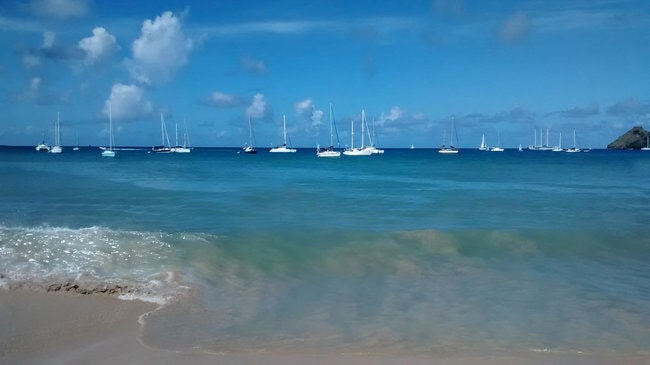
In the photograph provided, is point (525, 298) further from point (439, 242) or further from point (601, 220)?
point (601, 220)

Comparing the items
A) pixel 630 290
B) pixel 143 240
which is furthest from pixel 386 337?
pixel 143 240

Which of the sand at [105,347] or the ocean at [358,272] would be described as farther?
the ocean at [358,272]

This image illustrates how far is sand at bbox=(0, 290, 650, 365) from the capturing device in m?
7.23

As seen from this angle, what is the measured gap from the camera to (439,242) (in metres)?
15.7

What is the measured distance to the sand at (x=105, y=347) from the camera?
23.7 ft

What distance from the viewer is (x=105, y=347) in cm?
763

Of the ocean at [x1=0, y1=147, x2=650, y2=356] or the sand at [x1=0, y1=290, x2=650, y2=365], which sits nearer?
the sand at [x1=0, y1=290, x2=650, y2=365]

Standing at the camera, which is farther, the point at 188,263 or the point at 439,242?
the point at 439,242

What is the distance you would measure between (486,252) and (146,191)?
24.4 metres

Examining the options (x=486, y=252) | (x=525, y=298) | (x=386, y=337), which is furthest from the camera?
(x=486, y=252)

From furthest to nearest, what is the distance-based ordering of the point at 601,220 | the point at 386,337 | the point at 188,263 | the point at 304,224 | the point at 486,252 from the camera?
1. the point at 601,220
2. the point at 304,224
3. the point at 486,252
4. the point at 188,263
5. the point at 386,337

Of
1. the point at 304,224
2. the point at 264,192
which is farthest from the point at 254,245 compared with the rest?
the point at 264,192

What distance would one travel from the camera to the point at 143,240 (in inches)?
602

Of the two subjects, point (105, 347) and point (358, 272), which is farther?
point (358, 272)
